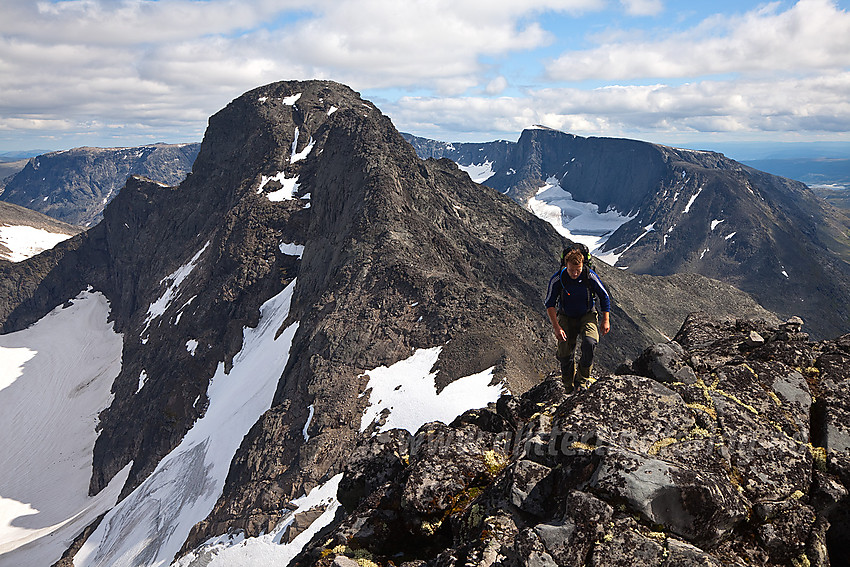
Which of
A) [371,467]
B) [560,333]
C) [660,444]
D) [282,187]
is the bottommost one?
[371,467]

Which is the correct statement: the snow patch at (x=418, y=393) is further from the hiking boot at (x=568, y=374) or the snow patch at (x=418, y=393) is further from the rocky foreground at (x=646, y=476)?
the rocky foreground at (x=646, y=476)

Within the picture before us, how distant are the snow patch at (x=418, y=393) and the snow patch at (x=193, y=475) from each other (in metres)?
17.0

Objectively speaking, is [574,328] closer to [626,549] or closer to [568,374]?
[568,374]

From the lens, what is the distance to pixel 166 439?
7200cm

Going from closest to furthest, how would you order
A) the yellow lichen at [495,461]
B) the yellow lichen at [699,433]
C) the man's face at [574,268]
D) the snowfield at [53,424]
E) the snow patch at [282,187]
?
the yellow lichen at [699,433]
the yellow lichen at [495,461]
the man's face at [574,268]
the snowfield at [53,424]
the snow patch at [282,187]

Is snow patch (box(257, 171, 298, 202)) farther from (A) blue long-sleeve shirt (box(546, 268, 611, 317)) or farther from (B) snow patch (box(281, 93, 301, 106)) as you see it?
(A) blue long-sleeve shirt (box(546, 268, 611, 317))

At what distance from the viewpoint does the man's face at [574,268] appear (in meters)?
12.8

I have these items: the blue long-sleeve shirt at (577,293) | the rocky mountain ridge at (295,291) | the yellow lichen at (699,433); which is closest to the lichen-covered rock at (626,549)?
the yellow lichen at (699,433)

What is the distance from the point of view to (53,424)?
10819 cm

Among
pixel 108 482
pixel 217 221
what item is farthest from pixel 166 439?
pixel 217 221

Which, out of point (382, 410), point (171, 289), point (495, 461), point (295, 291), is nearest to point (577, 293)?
point (495, 461)

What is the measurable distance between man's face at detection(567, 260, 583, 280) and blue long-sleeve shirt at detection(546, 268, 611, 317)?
158mm

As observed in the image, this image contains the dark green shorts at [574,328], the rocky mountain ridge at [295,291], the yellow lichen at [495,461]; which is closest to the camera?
the yellow lichen at [495,461]

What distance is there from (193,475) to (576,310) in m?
57.1
